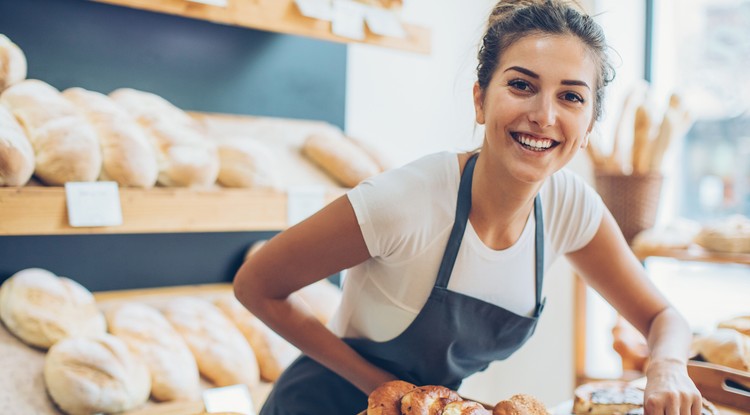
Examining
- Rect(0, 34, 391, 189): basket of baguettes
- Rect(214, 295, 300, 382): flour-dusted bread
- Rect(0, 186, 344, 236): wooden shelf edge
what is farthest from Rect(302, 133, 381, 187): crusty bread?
Rect(214, 295, 300, 382): flour-dusted bread

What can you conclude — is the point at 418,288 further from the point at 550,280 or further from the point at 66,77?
the point at 550,280

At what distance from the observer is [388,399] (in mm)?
971

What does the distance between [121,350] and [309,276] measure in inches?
28.2

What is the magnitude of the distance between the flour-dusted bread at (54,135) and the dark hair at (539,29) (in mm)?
938

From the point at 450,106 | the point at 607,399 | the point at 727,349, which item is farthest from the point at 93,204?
the point at 450,106

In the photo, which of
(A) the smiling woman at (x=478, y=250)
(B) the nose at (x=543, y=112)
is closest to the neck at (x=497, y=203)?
(A) the smiling woman at (x=478, y=250)

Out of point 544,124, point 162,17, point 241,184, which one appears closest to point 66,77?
point 162,17

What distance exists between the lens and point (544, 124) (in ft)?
3.50

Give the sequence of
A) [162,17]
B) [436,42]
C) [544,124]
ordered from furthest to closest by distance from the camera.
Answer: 1. [436,42]
2. [162,17]
3. [544,124]

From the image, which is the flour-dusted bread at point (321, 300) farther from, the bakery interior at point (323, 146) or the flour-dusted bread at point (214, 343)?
the flour-dusted bread at point (214, 343)

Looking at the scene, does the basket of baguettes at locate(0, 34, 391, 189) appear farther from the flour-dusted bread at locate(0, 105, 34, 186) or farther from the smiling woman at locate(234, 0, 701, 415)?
the smiling woman at locate(234, 0, 701, 415)

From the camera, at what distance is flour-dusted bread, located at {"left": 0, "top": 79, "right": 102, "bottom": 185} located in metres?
1.54

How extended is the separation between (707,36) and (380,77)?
140 centimetres

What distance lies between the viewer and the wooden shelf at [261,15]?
172 cm
